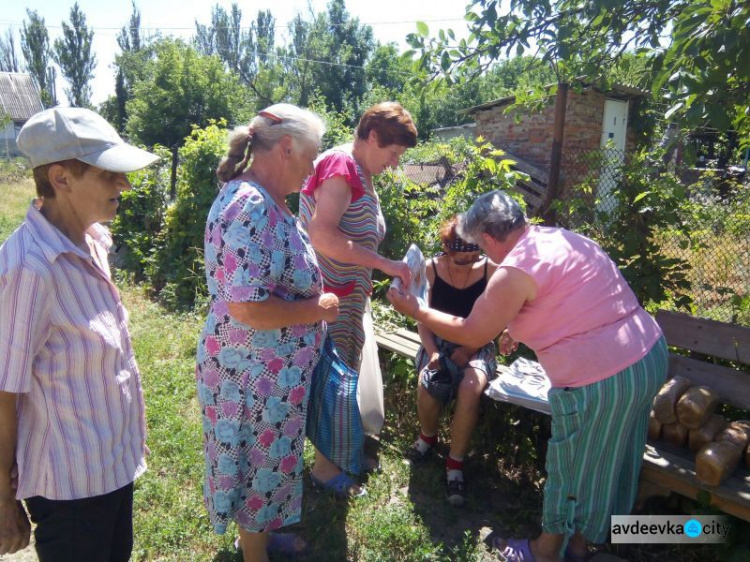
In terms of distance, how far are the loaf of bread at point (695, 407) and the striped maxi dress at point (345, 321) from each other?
1.51m

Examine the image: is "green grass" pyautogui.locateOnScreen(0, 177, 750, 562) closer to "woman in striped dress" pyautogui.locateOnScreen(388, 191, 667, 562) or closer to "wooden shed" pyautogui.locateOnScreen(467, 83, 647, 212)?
"woman in striped dress" pyautogui.locateOnScreen(388, 191, 667, 562)

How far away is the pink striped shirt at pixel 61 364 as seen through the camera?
51.8 inches

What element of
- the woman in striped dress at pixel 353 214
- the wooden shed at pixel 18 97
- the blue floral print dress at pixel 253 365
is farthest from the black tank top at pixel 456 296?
the wooden shed at pixel 18 97

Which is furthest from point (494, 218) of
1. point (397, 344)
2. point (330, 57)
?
point (330, 57)

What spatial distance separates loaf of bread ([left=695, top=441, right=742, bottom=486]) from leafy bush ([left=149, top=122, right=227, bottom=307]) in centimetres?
521

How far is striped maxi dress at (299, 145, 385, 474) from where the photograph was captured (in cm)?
236

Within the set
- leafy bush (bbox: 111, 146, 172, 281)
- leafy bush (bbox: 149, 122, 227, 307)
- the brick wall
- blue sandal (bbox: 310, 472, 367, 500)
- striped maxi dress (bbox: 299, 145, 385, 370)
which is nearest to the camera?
striped maxi dress (bbox: 299, 145, 385, 370)

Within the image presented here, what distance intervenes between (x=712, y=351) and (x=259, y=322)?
2.43 m

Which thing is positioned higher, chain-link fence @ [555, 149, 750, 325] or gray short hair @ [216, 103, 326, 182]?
gray short hair @ [216, 103, 326, 182]

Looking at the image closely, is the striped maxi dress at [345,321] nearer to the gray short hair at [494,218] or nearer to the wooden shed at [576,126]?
the gray short hair at [494,218]

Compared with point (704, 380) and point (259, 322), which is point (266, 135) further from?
point (704, 380)

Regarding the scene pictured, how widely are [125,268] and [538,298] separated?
6327 mm

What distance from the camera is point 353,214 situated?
8.48 ft

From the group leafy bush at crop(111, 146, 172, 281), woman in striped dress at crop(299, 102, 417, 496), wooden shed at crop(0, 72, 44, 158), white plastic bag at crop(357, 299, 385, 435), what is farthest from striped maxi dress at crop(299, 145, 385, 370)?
wooden shed at crop(0, 72, 44, 158)
